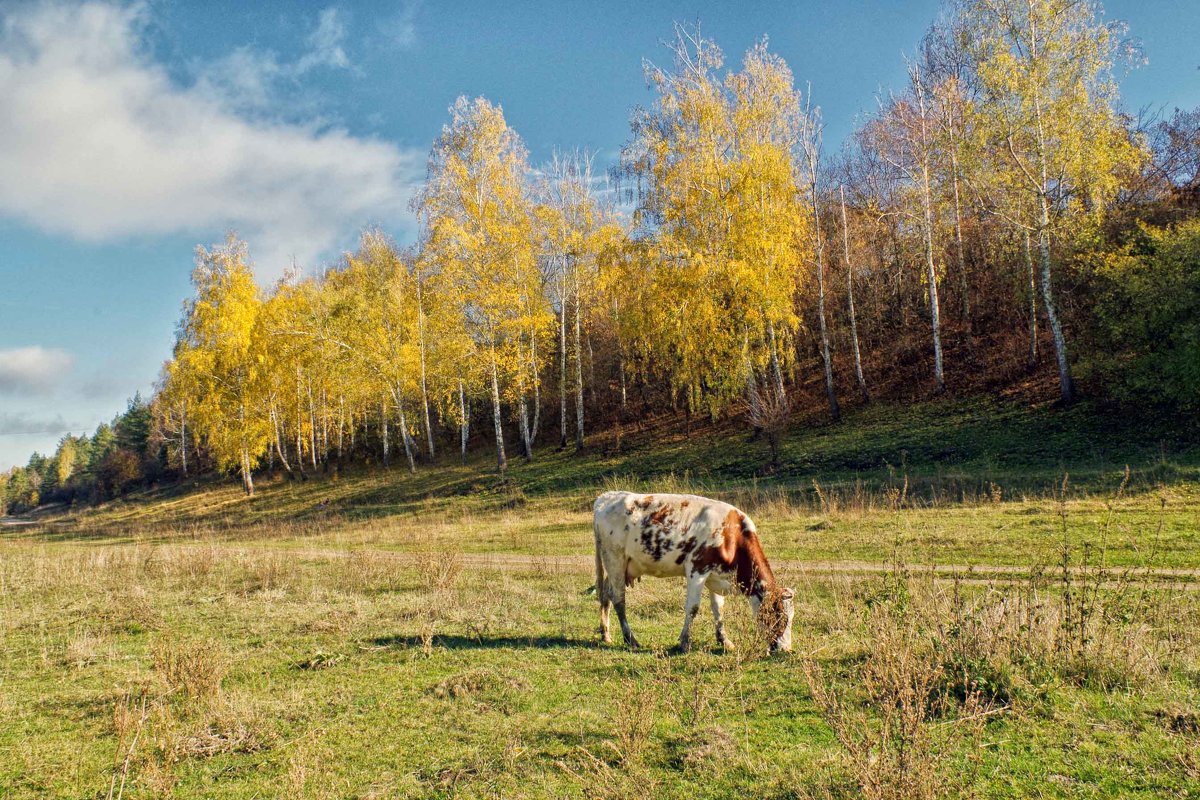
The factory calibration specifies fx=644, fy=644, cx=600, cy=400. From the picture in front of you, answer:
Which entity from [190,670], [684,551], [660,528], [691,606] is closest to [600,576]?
[660,528]

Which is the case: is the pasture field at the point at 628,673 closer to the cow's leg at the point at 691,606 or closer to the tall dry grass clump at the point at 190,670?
the tall dry grass clump at the point at 190,670

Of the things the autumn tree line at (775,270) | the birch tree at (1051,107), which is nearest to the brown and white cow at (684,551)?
the autumn tree line at (775,270)

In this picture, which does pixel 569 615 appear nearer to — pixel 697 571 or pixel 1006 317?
pixel 697 571

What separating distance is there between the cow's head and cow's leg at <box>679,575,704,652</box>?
2.44 feet

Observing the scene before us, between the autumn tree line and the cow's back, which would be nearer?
the cow's back

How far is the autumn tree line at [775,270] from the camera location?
23.9m

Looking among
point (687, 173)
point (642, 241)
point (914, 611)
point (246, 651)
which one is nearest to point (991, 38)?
point (687, 173)

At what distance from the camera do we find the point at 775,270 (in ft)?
81.5

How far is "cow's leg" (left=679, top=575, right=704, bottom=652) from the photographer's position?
766 cm

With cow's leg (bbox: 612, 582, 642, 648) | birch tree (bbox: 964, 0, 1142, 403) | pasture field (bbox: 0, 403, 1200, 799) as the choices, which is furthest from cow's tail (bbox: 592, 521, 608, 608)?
birch tree (bbox: 964, 0, 1142, 403)

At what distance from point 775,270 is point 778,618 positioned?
64.4 feet

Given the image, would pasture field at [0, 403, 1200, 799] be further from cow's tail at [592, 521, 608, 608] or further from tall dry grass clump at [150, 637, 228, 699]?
cow's tail at [592, 521, 608, 608]

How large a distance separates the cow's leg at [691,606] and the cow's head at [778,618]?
74cm

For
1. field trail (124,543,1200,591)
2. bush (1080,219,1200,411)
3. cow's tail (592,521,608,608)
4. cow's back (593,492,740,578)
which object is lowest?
field trail (124,543,1200,591)
